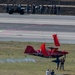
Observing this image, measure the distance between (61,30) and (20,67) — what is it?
2009cm

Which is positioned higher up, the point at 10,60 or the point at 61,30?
the point at 10,60

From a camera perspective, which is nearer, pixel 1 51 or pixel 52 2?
pixel 1 51

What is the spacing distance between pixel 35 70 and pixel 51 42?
37.8 ft

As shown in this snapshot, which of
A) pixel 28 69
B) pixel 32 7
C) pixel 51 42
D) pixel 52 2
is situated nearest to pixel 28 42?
pixel 51 42

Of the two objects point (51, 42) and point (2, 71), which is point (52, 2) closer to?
point (51, 42)

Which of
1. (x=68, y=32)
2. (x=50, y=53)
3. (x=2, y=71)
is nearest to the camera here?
(x=2, y=71)

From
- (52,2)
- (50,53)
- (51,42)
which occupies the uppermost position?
(50,53)

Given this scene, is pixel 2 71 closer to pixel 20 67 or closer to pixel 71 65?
pixel 20 67

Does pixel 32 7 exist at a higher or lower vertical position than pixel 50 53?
lower

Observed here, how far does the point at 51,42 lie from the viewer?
103 feet

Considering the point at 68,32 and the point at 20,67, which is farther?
the point at 68,32

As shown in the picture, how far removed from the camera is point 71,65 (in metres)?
21.6

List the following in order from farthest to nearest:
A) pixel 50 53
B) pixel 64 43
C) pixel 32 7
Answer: pixel 32 7, pixel 64 43, pixel 50 53

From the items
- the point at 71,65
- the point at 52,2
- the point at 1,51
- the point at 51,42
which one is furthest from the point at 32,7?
the point at 71,65
